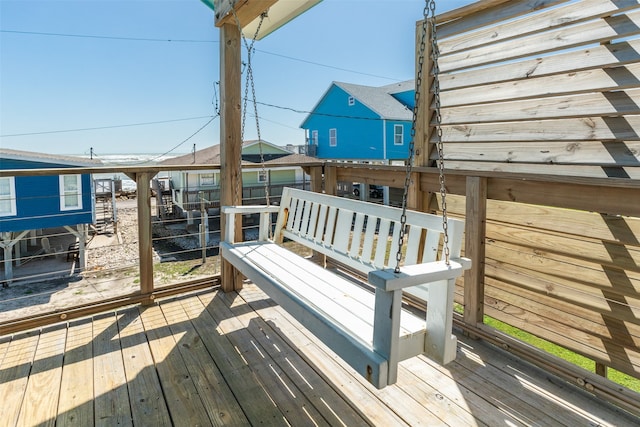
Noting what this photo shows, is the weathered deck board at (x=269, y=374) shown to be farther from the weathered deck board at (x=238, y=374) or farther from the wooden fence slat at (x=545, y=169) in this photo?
the wooden fence slat at (x=545, y=169)

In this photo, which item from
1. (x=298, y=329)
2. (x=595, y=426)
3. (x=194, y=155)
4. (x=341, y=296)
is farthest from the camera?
(x=194, y=155)

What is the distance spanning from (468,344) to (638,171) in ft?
3.98

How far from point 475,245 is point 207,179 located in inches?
554

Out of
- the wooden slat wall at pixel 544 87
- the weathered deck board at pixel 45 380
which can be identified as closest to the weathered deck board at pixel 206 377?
the weathered deck board at pixel 45 380

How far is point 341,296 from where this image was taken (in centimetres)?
166

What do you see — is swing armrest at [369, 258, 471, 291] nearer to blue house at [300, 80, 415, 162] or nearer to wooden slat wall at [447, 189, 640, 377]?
wooden slat wall at [447, 189, 640, 377]

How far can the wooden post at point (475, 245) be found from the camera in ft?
6.89

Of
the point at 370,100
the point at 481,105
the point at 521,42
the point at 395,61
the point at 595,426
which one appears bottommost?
the point at 595,426

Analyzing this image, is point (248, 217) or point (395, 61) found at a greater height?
point (395, 61)

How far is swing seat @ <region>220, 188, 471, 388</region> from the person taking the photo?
1.16m

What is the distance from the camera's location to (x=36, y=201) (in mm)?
10008

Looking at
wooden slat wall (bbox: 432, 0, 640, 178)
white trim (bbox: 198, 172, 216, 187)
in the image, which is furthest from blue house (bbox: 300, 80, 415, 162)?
wooden slat wall (bbox: 432, 0, 640, 178)

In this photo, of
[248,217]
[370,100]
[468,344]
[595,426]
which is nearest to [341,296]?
[468,344]

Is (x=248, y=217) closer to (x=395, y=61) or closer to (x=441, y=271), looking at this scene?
(x=395, y=61)
